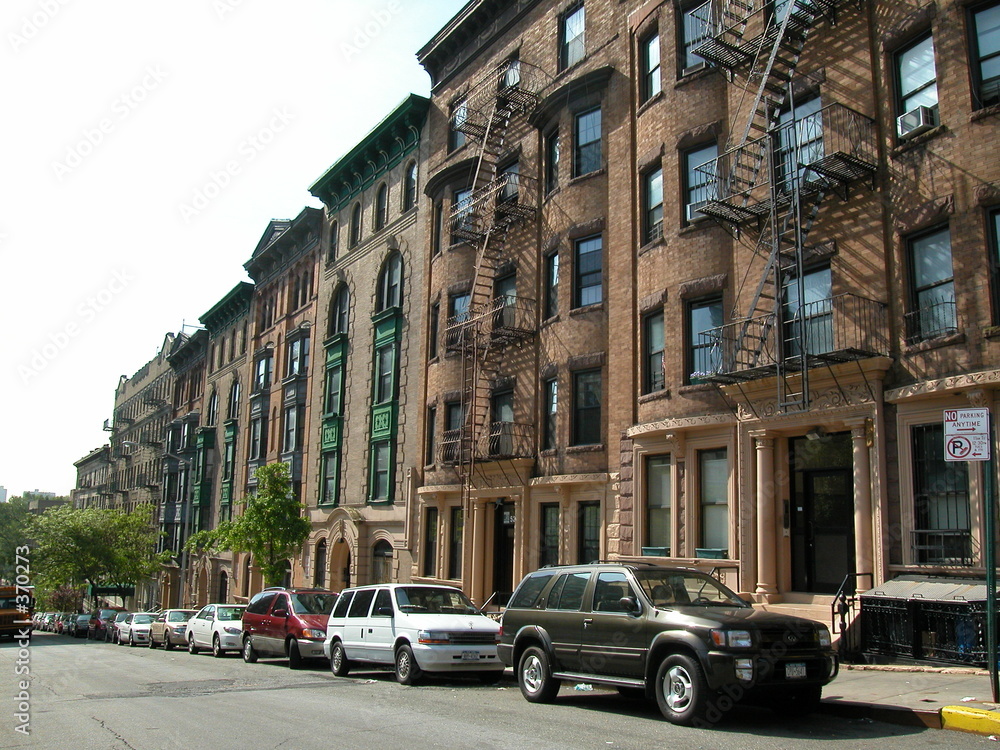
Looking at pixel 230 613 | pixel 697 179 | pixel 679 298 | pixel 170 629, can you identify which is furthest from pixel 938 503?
pixel 170 629

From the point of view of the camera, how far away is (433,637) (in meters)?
14.0

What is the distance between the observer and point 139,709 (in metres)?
12.2

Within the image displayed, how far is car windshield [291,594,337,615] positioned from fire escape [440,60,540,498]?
20.3 feet

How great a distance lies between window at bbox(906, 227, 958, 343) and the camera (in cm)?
1400

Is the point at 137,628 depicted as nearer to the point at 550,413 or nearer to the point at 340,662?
the point at 550,413

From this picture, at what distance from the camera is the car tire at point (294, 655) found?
1834 cm

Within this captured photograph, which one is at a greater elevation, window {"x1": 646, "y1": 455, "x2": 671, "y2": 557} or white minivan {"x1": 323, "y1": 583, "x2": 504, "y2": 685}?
window {"x1": 646, "y1": 455, "x2": 671, "y2": 557}

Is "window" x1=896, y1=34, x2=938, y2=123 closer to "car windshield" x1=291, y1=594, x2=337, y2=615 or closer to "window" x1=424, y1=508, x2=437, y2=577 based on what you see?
"car windshield" x1=291, y1=594, x2=337, y2=615

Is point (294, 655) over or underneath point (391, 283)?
underneath

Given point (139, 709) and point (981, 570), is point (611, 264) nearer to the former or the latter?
point (981, 570)

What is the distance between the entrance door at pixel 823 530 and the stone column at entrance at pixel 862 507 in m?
0.79

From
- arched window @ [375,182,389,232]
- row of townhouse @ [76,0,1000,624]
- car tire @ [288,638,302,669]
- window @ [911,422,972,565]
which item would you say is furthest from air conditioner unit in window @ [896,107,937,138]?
arched window @ [375,182,389,232]

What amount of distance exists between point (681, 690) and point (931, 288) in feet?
27.7

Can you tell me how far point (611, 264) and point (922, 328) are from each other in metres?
8.38
